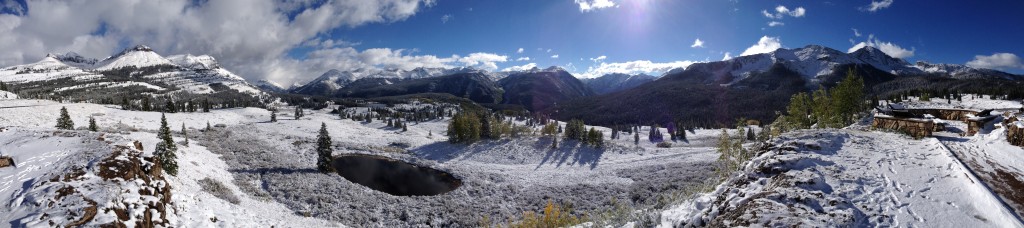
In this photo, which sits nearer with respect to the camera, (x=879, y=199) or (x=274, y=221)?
(x=879, y=199)

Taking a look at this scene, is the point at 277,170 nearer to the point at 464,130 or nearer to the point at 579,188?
the point at 579,188

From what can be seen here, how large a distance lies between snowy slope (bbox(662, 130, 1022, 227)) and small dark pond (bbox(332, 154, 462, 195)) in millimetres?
34696

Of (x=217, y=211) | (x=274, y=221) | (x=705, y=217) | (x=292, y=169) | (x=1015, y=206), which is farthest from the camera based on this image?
(x=292, y=169)

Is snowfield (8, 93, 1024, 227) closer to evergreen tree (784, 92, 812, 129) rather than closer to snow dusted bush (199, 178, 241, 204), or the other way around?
snow dusted bush (199, 178, 241, 204)

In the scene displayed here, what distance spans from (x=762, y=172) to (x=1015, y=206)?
17.7ft

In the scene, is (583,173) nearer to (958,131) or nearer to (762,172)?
(958,131)

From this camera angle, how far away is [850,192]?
1084cm

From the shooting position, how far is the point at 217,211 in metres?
24.4

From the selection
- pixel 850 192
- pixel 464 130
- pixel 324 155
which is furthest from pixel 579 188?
pixel 464 130

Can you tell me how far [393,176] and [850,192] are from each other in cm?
4689

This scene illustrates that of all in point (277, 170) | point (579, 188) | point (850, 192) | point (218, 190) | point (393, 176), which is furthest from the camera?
point (393, 176)

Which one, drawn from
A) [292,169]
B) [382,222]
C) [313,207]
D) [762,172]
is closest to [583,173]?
[382,222]

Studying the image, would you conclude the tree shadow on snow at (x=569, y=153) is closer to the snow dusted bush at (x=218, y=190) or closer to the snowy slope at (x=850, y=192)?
the snow dusted bush at (x=218, y=190)

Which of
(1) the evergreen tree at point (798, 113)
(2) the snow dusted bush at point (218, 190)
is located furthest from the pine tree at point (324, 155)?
(1) the evergreen tree at point (798, 113)
